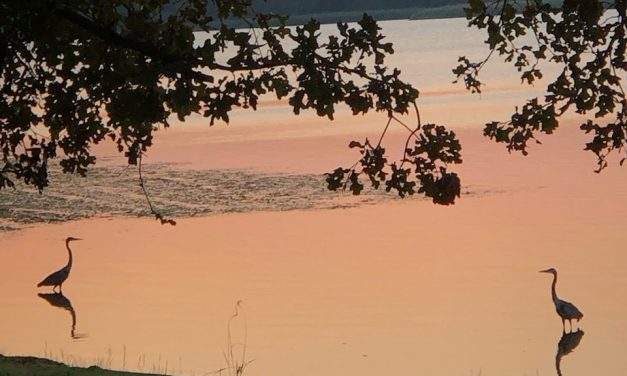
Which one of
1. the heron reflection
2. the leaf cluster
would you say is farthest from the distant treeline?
the leaf cluster

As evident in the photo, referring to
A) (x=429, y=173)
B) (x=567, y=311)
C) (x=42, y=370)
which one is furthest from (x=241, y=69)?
(x=567, y=311)

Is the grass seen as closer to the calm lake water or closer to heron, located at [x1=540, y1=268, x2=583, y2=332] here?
the calm lake water

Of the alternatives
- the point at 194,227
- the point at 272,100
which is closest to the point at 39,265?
the point at 194,227

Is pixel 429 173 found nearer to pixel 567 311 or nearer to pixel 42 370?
pixel 42 370

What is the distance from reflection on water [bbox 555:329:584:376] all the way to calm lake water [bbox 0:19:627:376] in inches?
1.3

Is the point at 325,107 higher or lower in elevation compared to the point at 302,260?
higher

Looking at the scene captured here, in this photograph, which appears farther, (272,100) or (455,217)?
(272,100)

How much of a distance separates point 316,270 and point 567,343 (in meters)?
5.43

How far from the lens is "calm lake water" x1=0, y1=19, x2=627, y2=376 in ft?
52.7

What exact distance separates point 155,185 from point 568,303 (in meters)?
13.7

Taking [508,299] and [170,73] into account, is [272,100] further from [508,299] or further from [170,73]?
[170,73]

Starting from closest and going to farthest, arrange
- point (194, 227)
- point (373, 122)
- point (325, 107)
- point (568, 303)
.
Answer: point (325, 107), point (568, 303), point (194, 227), point (373, 122)

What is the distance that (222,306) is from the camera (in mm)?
18703

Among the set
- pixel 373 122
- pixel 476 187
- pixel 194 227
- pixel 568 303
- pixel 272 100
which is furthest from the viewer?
pixel 272 100
